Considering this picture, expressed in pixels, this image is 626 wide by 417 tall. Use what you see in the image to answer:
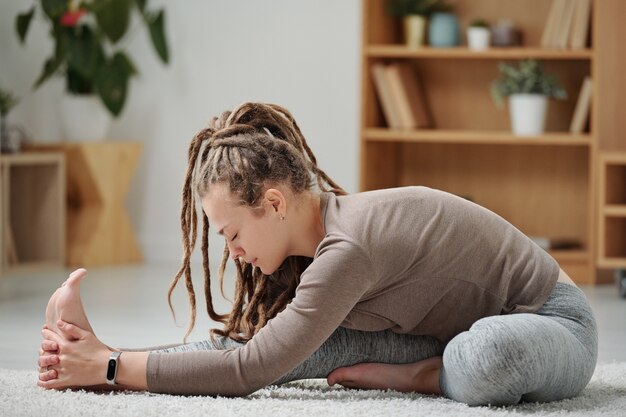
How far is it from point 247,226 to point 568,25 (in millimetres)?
2552

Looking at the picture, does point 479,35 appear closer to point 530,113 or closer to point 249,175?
point 530,113

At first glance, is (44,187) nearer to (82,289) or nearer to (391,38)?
(82,289)

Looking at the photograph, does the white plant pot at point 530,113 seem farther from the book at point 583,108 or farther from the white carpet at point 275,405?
Answer: the white carpet at point 275,405

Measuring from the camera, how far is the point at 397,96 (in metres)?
4.21

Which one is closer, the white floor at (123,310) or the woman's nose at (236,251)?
the woman's nose at (236,251)

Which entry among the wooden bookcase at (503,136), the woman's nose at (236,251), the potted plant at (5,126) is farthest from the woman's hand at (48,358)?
the potted plant at (5,126)

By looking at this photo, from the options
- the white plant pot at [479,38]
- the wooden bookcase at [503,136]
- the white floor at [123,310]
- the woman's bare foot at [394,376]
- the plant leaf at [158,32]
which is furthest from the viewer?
the plant leaf at [158,32]

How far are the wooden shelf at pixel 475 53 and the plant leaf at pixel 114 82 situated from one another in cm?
100

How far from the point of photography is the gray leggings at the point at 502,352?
171cm

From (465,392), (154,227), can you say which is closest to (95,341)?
(465,392)

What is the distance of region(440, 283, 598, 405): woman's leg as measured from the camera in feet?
5.61

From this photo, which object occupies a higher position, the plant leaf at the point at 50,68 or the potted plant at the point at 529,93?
the plant leaf at the point at 50,68

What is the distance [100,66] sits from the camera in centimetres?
444

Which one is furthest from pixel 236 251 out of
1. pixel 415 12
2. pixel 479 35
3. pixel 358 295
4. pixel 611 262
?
pixel 415 12
